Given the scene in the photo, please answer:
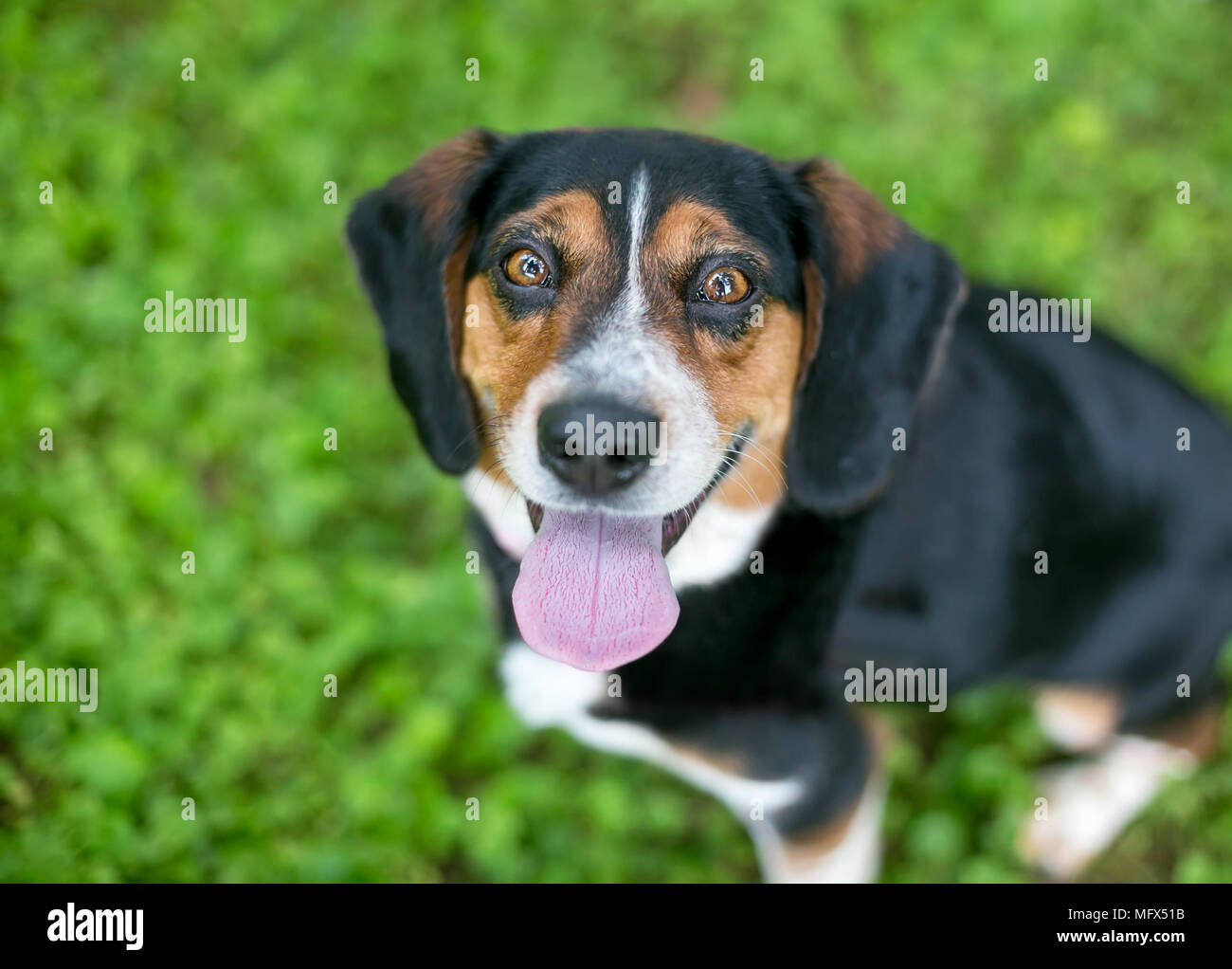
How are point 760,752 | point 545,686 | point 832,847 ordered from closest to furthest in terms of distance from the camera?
point 760,752 → point 545,686 → point 832,847

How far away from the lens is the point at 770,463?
305 centimetres

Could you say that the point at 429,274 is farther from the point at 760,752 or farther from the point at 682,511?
Result: the point at 760,752

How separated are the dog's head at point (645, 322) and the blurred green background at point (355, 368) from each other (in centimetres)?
151

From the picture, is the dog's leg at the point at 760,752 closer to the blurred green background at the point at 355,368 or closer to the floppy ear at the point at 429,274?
the blurred green background at the point at 355,368

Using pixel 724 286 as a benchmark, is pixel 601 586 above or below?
below

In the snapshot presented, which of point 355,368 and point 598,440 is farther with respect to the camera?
point 355,368

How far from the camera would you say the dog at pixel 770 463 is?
287 cm

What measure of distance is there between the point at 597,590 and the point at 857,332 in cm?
105

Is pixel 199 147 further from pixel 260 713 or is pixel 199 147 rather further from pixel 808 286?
pixel 808 286

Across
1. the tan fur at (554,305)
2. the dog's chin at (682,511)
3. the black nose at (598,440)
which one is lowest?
the dog's chin at (682,511)

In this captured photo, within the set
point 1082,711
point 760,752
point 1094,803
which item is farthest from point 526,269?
point 1094,803

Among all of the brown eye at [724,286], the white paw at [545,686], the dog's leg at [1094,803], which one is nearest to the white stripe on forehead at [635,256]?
the brown eye at [724,286]

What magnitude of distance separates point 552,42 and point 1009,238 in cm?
259
